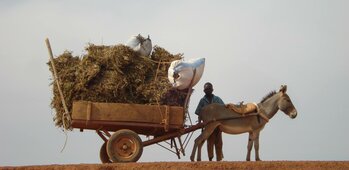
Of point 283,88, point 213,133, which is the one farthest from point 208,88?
point 283,88

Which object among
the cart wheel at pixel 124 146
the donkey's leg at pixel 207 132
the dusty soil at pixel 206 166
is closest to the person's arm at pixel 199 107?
the donkey's leg at pixel 207 132

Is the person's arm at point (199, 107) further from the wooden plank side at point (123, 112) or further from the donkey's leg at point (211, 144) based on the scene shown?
the wooden plank side at point (123, 112)

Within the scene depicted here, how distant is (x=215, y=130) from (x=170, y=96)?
214cm

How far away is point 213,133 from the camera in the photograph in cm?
1703

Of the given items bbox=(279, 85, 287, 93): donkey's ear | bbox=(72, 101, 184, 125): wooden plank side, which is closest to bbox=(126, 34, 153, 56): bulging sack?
bbox=(72, 101, 184, 125): wooden plank side

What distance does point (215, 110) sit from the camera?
1653cm

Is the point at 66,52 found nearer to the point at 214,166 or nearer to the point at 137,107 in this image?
the point at 137,107

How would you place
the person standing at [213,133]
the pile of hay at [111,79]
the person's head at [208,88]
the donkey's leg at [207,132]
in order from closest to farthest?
1. the pile of hay at [111,79]
2. the donkey's leg at [207,132]
3. the person standing at [213,133]
4. the person's head at [208,88]

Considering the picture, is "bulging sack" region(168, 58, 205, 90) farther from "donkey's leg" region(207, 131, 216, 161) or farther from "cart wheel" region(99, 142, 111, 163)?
"cart wheel" region(99, 142, 111, 163)

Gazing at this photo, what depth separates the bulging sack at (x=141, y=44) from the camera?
15.7 metres

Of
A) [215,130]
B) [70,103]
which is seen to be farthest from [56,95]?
[215,130]

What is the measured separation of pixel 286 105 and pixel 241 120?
1229 mm

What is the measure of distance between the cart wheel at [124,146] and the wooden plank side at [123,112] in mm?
372

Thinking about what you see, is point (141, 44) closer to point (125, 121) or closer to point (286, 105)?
point (125, 121)
